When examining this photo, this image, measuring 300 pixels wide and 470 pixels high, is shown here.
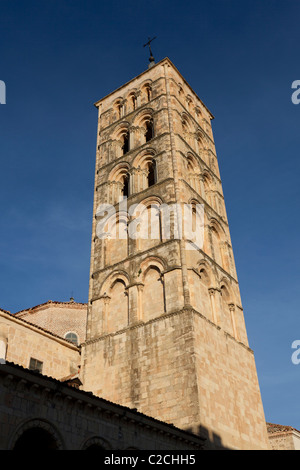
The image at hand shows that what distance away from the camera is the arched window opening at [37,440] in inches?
428

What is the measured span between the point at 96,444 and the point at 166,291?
7.67 meters

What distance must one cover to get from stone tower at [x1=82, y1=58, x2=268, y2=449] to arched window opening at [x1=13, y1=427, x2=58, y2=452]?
18.5 feet

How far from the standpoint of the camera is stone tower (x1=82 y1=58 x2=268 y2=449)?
16641mm

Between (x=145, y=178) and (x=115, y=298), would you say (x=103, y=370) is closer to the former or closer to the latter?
(x=115, y=298)

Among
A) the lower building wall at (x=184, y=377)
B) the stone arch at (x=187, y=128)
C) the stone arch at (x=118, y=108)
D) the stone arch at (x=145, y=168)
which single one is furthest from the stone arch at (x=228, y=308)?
the stone arch at (x=118, y=108)

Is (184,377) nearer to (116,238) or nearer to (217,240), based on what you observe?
(116,238)

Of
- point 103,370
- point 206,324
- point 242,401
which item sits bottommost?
point 242,401

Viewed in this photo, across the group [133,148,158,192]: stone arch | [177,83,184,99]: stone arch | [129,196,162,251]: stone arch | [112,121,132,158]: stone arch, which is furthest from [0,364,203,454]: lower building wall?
[177,83,184,99]: stone arch

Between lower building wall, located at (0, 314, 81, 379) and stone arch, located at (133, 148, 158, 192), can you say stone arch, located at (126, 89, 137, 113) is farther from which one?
lower building wall, located at (0, 314, 81, 379)

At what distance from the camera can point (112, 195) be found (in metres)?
24.4

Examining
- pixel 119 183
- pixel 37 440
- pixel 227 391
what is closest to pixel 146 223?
pixel 119 183

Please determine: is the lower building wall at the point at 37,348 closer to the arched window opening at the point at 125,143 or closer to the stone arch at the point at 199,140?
the arched window opening at the point at 125,143
